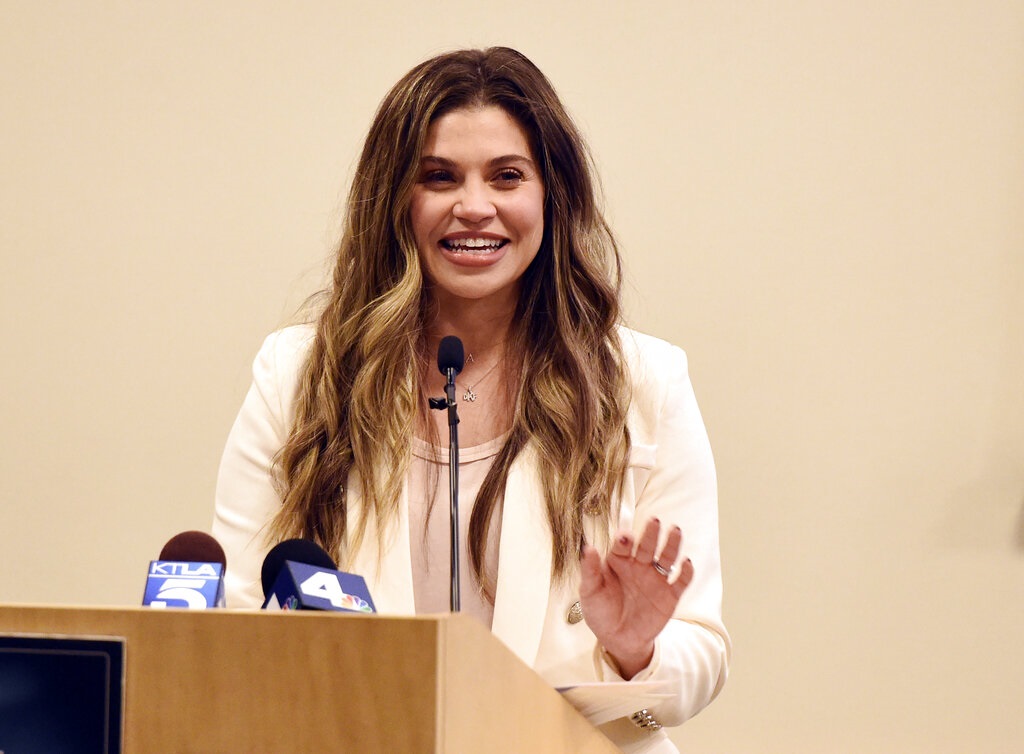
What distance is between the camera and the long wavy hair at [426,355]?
89.0 inches

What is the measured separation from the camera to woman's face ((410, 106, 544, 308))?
2.38 metres

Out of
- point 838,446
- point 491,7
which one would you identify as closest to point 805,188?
point 838,446

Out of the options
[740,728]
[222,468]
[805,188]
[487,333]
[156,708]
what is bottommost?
[156,708]

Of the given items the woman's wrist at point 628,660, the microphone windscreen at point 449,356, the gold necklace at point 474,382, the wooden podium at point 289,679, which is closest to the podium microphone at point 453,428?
the microphone windscreen at point 449,356

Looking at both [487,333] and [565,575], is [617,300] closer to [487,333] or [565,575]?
[487,333]

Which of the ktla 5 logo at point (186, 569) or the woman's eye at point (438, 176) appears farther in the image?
the woman's eye at point (438, 176)

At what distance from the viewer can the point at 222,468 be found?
2.42 meters

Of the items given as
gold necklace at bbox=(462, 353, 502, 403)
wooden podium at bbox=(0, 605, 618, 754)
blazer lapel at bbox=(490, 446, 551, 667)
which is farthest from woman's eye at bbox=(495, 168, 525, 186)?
wooden podium at bbox=(0, 605, 618, 754)

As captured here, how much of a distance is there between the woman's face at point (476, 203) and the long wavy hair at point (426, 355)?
32 mm

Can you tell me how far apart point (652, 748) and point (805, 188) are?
181cm

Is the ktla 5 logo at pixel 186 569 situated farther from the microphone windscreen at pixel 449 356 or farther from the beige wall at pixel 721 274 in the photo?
the beige wall at pixel 721 274

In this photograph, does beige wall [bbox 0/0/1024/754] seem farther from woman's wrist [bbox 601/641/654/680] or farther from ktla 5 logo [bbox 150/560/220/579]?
ktla 5 logo [bbox 150/560/220/579]

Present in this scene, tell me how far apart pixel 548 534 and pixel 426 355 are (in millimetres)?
484

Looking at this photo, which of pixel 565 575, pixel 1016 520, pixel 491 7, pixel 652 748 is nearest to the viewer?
pixel 652 748
